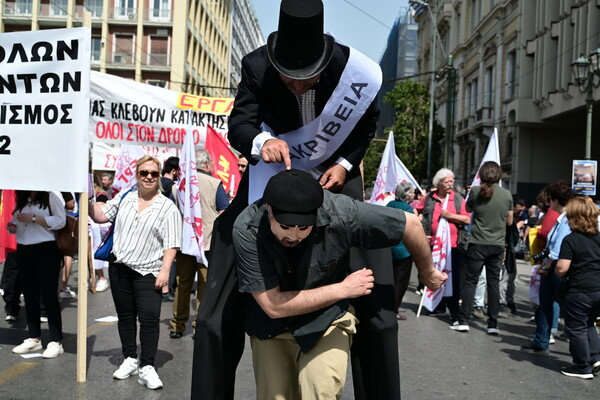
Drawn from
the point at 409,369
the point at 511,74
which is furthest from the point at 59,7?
the point at 409,369

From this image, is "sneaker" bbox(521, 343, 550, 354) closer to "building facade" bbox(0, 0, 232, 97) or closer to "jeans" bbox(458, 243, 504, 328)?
"jeans" bbox(458, 243, 504, 328)

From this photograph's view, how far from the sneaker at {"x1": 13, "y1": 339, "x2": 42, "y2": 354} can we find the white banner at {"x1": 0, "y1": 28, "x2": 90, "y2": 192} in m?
1.58

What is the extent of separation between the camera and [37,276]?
6539 mm

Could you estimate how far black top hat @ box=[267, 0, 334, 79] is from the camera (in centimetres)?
286

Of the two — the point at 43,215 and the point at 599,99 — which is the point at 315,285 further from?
the point at 599,99

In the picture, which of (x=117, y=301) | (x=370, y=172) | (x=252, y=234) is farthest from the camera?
(x=370, y=172)

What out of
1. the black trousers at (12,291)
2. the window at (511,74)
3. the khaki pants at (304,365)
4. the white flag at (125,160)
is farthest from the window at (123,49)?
the khaki pants at (304,365)

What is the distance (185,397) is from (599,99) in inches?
807

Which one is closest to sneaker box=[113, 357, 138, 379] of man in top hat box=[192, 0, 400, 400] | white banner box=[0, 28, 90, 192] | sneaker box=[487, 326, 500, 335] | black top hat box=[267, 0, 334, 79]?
white banner box=[0, 28, 90, 192]

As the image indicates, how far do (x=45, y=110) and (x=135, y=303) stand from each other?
168 cm

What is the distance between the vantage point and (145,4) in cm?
5372

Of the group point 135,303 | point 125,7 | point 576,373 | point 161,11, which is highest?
point 125,7

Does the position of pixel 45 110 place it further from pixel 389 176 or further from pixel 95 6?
pixel 95 6

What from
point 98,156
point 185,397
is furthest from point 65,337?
point 98,156
